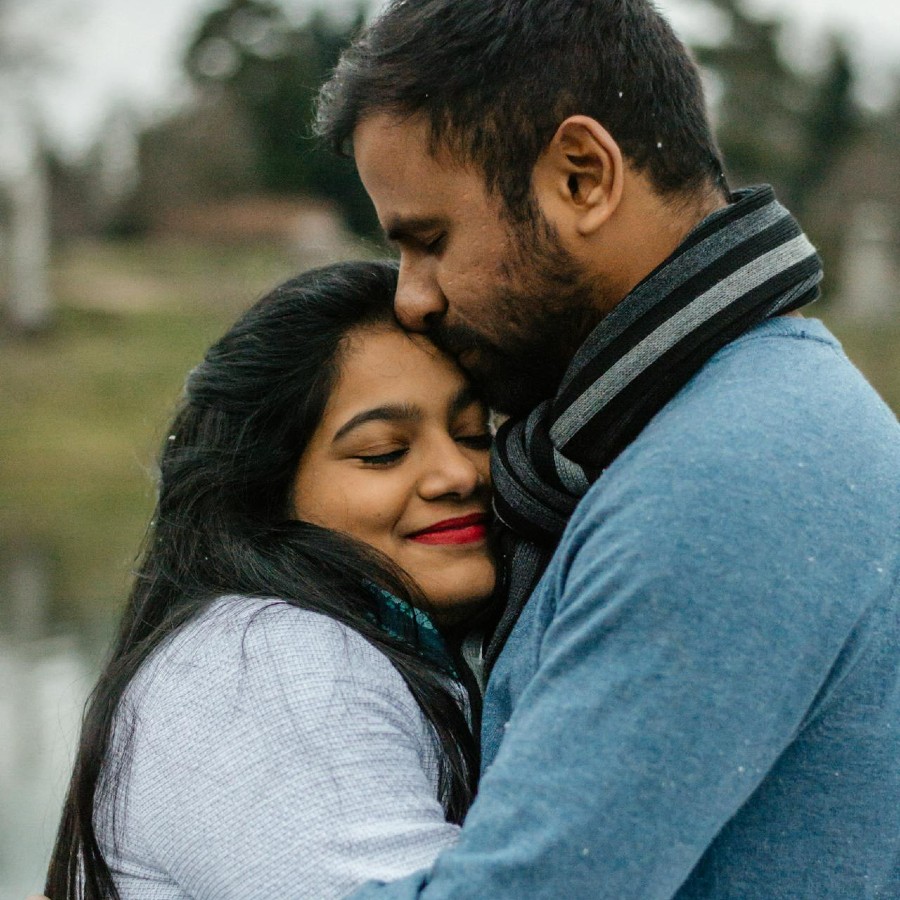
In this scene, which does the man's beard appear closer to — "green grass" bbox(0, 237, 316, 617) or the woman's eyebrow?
the woman's eyebrow

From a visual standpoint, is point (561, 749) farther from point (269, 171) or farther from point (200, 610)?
point (269, 171)

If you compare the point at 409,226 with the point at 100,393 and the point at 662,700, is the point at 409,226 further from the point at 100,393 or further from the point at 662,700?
the point at 100,393

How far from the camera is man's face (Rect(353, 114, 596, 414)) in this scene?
185 centimetres

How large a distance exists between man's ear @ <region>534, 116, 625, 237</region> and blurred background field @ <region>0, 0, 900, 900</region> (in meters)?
6.35

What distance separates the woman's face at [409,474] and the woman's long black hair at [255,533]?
1.8 inches

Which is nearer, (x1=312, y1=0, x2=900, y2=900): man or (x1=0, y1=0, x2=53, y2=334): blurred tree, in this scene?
(x1=312, y1=0, x2=900, y2=900): man

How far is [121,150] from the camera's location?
103 ft

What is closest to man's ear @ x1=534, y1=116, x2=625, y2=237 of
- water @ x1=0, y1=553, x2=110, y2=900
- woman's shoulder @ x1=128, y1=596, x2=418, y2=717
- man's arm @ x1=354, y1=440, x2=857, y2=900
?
man's arm @ x1=354, y1=440, x2=857, y2=900

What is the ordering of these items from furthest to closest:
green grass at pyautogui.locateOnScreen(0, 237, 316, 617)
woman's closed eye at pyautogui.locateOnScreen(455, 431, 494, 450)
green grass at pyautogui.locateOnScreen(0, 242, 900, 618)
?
green grass at pyautogui.locateOnScreen(0, 242, 900, 618) → green grass at pyautogui.locateOnScreen(0, 237, 316, 617) → woman's closed eye at pyautogui.locateOnScreen(455, 431, 494, 450)

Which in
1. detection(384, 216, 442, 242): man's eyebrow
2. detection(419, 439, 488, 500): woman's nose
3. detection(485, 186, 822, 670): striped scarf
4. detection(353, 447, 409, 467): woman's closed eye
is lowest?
detection(419, 439, 488, 500): woman's nose

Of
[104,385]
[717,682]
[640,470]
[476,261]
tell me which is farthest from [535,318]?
[104,385]

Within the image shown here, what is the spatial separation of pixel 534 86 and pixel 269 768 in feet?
3.27

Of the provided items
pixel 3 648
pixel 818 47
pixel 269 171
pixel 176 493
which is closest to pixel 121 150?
pixel 269 171

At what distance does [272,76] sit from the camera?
32.7 meters
